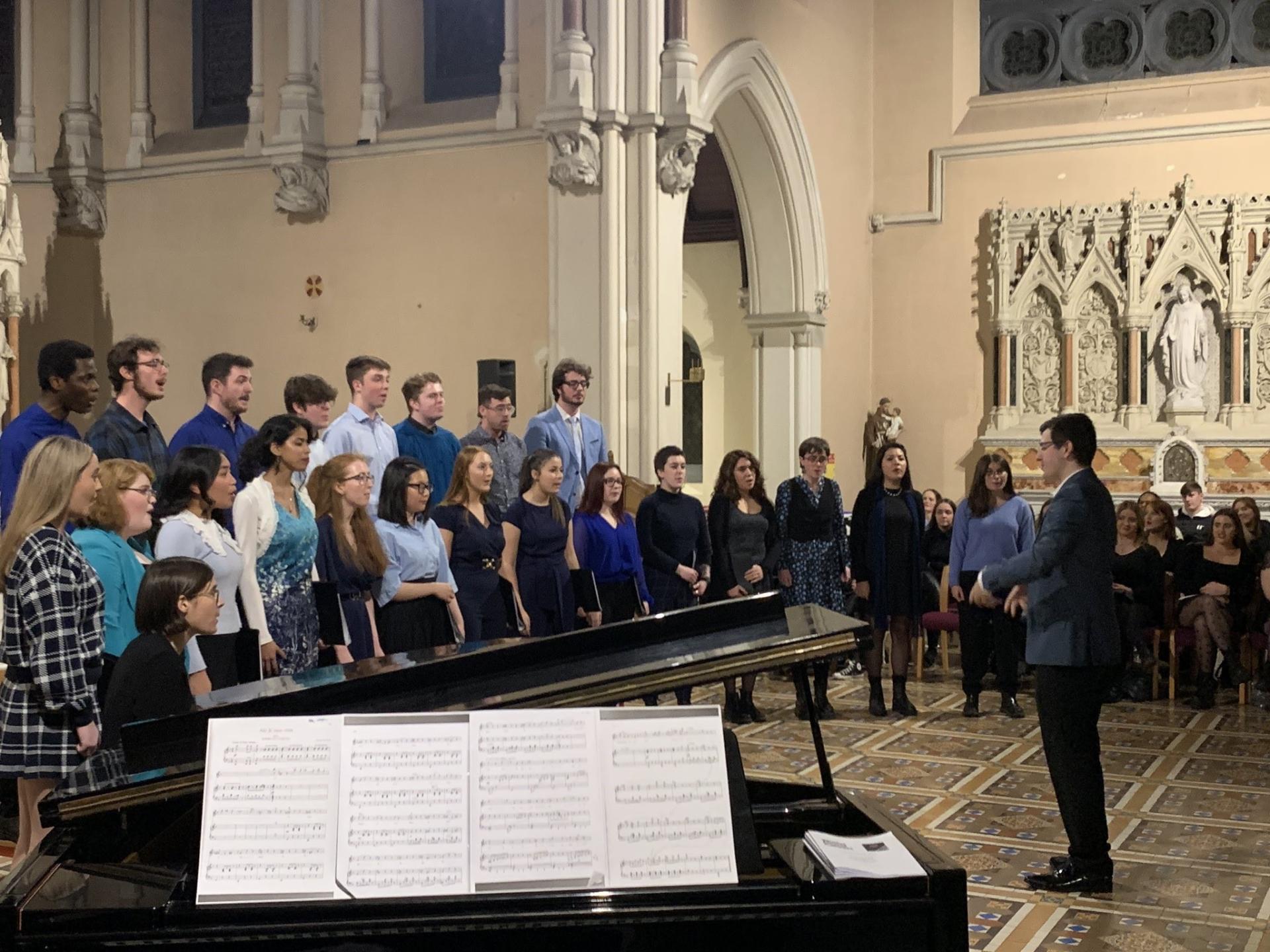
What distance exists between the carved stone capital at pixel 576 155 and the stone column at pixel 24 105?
13.9ft

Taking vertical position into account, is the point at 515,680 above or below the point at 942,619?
above

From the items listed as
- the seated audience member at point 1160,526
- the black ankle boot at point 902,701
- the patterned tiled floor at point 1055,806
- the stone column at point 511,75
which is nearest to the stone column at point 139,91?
the stone column at point 511,75

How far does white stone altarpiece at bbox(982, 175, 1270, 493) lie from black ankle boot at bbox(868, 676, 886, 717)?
18.5 ft

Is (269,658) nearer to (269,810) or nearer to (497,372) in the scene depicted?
(269,810)

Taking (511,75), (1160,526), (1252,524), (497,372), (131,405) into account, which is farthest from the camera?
(511,75)

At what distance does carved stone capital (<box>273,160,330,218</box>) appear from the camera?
9938 mm

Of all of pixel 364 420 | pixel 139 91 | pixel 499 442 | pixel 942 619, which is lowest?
pixel 942 619


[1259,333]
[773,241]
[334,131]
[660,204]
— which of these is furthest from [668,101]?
[1259,333]

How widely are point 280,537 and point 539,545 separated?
166 cm

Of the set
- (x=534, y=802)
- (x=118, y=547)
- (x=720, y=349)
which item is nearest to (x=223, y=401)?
(x=118, y=547)

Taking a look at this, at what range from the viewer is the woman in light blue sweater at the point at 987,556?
7.25 m

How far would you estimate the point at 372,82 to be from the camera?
9.94 m

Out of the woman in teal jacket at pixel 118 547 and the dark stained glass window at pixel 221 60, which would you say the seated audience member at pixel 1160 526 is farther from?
the dark stained glass window at pixel 221 60

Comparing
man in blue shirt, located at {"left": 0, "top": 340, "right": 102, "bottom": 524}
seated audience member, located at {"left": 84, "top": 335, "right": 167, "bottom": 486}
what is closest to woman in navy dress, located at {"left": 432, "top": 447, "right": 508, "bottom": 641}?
seated audience member, located at {"left": 84, "top": 335, "right": 167, "bottom": 486}
